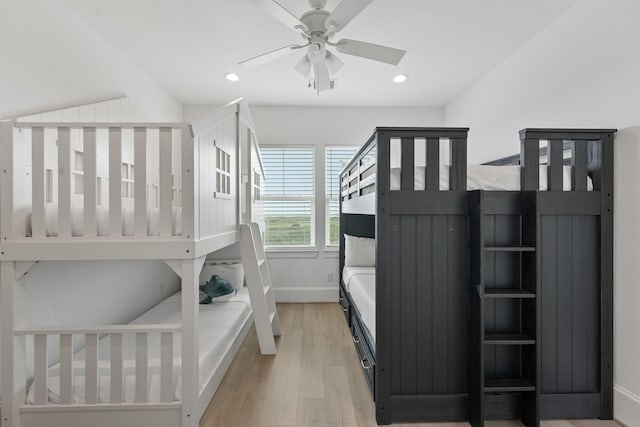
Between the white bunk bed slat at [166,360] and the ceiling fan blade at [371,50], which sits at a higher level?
the ceiling fan blade at [371,50]

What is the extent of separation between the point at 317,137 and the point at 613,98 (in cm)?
283

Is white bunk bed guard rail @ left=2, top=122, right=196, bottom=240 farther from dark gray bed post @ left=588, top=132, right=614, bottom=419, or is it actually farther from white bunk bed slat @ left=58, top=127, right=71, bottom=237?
dark gray bed post @ left=588, top=132, right=614, bottom=419

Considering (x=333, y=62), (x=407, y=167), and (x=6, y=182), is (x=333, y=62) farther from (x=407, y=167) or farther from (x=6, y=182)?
(x=6, y=182)

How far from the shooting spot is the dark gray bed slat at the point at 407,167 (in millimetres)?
1781

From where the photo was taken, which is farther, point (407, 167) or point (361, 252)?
point (361, 252)

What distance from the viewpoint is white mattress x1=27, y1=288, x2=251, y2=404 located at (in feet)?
5.47

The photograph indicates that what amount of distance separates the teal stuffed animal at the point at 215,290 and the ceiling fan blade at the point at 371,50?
7.73 ft

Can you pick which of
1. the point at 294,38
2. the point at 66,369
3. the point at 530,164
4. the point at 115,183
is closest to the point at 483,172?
the point at 530,164

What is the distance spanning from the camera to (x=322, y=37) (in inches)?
75.9

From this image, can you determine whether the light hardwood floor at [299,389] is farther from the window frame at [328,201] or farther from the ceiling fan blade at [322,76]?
the ceiling fan blade at [322,76]

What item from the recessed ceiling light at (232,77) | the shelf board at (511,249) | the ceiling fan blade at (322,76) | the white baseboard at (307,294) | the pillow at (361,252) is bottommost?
the white baseboard at (307,294)

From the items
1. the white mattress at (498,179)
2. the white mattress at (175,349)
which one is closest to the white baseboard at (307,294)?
the white mattress at (175,349)

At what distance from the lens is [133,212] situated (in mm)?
1668

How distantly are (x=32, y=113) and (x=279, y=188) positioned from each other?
2.55 meters
